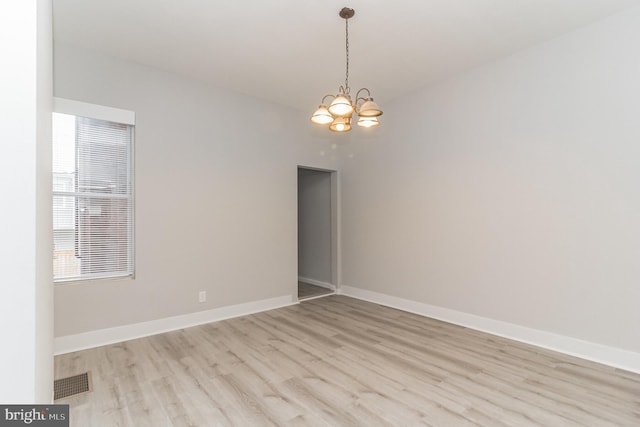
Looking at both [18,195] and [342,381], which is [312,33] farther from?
[342,381]

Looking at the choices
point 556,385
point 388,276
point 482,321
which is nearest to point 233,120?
point 388,276

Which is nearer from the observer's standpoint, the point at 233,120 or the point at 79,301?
the point at 79,301

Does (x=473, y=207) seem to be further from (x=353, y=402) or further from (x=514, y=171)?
(x=353, y=402)

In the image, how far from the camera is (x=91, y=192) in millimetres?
3250

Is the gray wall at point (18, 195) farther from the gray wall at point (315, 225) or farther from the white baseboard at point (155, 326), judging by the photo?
the gray wall at point (315, 225)

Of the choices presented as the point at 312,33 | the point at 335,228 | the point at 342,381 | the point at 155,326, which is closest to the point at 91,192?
the point at 155,326

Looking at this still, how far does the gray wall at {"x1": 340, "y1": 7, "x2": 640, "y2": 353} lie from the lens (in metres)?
2.75

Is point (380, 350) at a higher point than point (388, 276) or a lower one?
lower

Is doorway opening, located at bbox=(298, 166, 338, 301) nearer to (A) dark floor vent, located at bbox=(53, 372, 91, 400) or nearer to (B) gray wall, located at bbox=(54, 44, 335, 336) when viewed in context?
(B) gray wall, located at bbox=(54, 44, 335, 336)

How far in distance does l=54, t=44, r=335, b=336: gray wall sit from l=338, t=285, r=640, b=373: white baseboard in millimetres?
1826

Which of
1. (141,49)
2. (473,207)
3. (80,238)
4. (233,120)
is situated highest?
(141,49)

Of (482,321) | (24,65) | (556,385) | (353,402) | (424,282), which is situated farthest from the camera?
(424,282)

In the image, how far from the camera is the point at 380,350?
3113 mm

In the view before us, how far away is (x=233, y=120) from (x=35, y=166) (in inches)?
142
